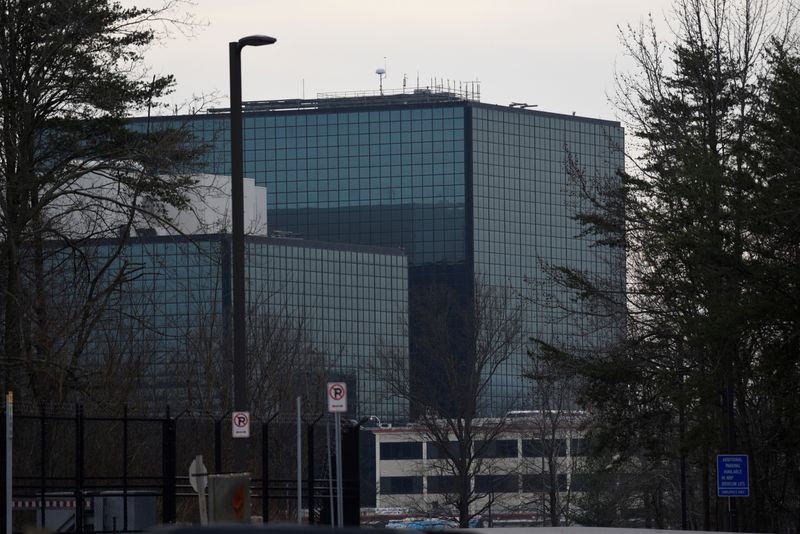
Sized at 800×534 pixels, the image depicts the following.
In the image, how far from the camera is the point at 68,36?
31125 mm

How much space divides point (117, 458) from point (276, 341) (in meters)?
26.5

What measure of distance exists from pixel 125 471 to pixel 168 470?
134cm

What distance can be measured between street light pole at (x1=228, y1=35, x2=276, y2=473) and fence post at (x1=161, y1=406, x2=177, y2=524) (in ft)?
3.35

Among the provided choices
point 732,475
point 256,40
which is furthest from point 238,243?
point 732,475

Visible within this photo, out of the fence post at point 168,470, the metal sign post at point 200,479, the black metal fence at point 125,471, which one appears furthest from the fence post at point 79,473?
the metal sign post at point 200,479

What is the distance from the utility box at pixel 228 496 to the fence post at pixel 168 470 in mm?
2808

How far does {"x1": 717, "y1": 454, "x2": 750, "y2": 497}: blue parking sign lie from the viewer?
33.7m

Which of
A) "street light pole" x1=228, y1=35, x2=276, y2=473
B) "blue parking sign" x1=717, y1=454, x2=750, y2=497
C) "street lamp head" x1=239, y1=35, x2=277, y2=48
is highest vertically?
"street lamp head" x1=239, y1=35, x2=277, y2=48

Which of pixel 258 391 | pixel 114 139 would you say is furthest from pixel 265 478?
pixel 258 391

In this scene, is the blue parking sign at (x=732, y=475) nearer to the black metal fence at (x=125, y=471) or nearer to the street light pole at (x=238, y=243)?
the black metal fence at (x=125, y=471)

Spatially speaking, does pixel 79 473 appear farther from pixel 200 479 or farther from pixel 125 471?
pixel 200 479

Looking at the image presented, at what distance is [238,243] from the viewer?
78.7ft

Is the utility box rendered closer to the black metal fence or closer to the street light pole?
the black metal fence

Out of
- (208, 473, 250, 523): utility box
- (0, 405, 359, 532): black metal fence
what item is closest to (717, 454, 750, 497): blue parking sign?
(0, 405, 359, 532): black metal fence
